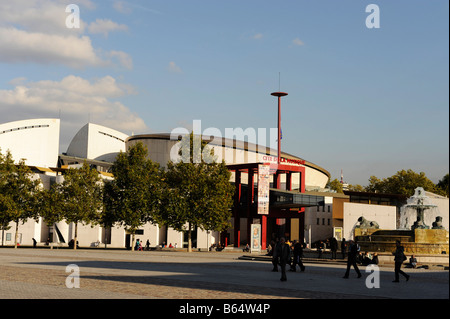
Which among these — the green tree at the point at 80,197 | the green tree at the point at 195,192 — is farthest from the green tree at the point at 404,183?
the green tree at the point at 80,197

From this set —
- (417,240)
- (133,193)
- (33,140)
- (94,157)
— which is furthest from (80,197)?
(94,157)

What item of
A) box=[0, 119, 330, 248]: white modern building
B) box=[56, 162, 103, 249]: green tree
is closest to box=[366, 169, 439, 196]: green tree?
box=[0, 119, 330, 248]: white modern building

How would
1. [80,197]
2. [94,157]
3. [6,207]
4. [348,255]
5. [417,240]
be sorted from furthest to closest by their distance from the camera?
[94,157] < [80,197] < [6,207] < [417,240] < [348,255]

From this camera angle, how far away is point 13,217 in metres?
60.8

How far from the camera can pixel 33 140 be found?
374 feet

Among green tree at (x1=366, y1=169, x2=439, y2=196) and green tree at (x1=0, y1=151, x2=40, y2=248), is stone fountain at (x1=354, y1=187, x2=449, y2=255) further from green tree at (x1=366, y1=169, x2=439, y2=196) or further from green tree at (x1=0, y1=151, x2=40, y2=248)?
green tree at (x1=366, y1=169, x2=439, y2=196)

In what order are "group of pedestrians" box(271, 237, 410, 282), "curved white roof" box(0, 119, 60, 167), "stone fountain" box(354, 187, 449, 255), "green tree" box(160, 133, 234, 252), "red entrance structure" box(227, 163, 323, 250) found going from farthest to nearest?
1. "curved white roof" box(0, 119, 60, 167)
2. "red entrance structure" box(227, 163, 323, 250)
3. "green tree" box(160, 133, 234, 252)
4. "stone fountain" box(354, 187, 449, 255)
5. "group of pedestrians" box(271, 237, 410, 282)

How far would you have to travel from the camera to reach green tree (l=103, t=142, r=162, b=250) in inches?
2370

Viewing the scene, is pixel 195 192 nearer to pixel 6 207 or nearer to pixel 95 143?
pixel 6 207

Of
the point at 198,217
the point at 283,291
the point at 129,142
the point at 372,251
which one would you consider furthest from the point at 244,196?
the point at 283,291

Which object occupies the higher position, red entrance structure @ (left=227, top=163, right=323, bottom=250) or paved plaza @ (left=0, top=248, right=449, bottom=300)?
red entrance structure @ (left=227, top=163, right=323, bottom=250)

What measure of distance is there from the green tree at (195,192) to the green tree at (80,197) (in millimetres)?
7363

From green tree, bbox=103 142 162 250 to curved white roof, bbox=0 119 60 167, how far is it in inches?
2194

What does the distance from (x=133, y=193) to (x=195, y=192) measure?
6567mm
